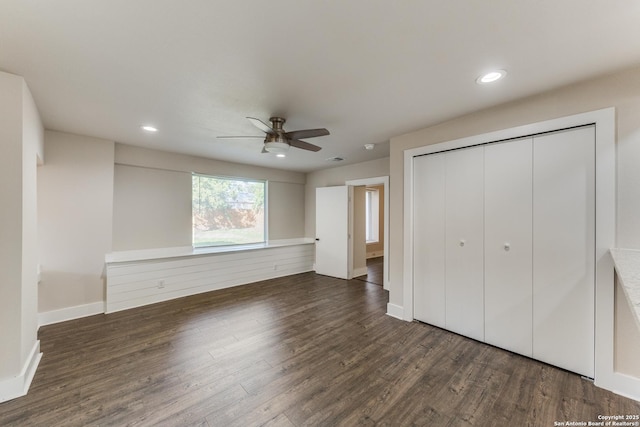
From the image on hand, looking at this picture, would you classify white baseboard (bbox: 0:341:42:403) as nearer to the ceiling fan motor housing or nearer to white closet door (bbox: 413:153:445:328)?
the ceiling fan motor housing

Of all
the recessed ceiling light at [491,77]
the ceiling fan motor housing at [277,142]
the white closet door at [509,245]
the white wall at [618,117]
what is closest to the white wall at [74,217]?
the ceiling fan motor housing at [277,142]

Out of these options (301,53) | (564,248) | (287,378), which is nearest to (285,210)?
(287,378)

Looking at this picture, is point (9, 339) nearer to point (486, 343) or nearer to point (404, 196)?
point (404, 196)

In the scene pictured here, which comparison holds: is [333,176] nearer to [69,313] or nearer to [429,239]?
[429,239]

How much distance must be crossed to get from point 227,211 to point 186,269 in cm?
145

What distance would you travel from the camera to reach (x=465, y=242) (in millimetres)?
2703

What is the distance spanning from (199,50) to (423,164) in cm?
261

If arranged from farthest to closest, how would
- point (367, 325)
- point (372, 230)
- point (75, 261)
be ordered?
point (372, 230), point (75, 261), point (367, 325)

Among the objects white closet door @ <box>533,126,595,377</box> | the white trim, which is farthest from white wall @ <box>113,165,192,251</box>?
white closet door @ <box>533,126,595,377</box>

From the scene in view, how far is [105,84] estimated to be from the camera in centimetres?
203

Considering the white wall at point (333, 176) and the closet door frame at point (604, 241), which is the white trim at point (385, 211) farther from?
the closet door frame at point (604, 241)

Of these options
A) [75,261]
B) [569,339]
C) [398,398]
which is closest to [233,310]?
[75,261]

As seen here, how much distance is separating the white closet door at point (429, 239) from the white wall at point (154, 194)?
372 cm

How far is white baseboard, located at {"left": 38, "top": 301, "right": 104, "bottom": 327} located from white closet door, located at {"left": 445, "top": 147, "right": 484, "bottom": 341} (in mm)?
4717
